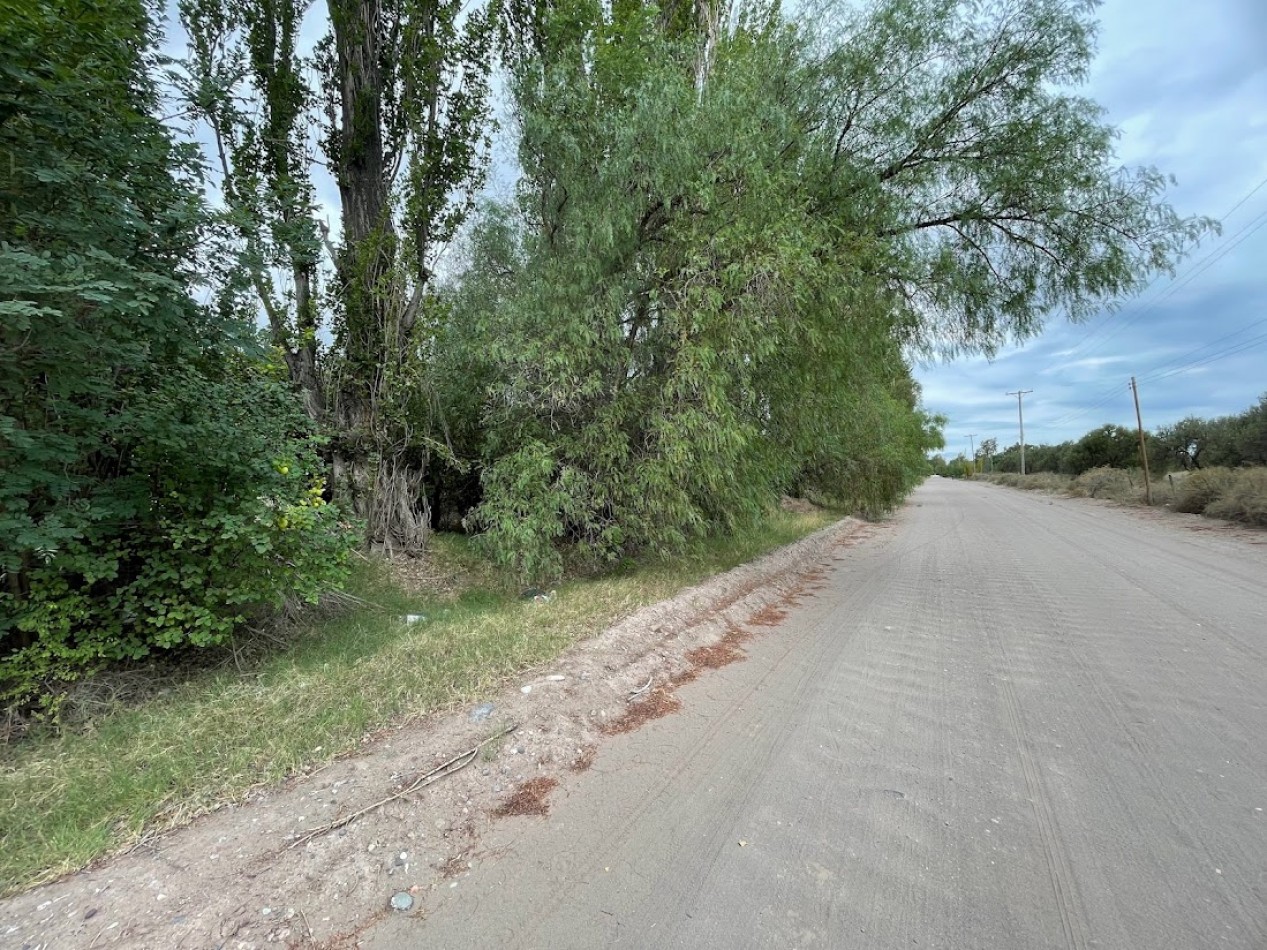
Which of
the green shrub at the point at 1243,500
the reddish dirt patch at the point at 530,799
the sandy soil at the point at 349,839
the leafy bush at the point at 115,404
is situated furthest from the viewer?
the green shrub at the point at 1243,500

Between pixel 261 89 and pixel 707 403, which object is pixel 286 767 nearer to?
pixel 707 403

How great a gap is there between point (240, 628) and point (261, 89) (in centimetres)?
745

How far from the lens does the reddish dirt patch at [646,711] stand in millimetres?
3619

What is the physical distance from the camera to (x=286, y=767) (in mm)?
2865

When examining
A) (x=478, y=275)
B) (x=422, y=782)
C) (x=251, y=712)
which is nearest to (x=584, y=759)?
(x=422, y=782)

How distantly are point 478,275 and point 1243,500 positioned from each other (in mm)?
19226

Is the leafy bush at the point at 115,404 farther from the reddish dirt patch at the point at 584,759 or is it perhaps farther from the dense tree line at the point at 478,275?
the reddish dirt patch at the point at 584,759

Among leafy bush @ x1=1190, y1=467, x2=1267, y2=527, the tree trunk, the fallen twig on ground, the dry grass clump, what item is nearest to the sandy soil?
the fallen twig on ground

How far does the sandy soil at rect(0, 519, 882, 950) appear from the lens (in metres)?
1.98

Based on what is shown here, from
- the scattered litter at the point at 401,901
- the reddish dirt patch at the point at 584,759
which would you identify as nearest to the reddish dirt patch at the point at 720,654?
the reddish dirt patch at the point at 584,759

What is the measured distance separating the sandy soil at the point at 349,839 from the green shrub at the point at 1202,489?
21.7 m

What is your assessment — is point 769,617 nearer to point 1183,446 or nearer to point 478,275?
point 478,275

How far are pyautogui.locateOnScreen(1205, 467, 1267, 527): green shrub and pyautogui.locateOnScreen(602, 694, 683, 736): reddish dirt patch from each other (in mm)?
17595

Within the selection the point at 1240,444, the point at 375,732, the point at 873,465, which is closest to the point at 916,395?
the point at 873,465
